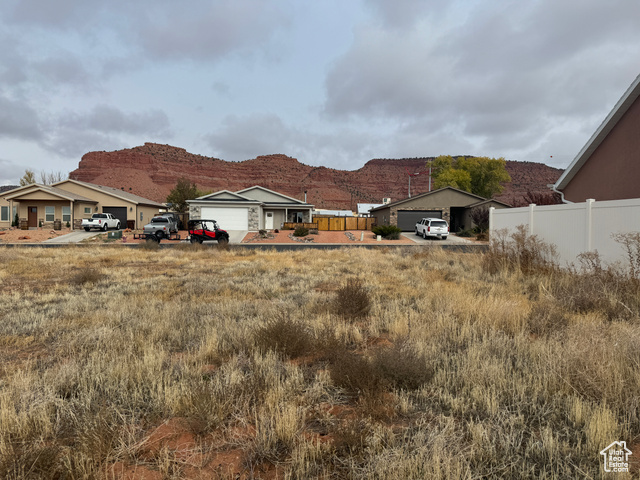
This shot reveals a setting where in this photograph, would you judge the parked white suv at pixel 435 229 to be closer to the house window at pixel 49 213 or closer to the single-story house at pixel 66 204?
the single-story house at pixel 66 204

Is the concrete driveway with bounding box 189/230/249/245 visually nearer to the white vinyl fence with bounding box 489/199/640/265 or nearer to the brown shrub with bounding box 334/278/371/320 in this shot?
the white vinyl fence with bounding box 489/199/640/265

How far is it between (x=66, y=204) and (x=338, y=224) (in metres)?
29.8

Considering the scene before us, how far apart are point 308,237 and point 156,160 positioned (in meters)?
97.2

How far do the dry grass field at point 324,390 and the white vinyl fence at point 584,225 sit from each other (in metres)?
1.75

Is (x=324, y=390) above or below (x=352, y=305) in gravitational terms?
below

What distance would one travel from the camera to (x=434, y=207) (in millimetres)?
40625

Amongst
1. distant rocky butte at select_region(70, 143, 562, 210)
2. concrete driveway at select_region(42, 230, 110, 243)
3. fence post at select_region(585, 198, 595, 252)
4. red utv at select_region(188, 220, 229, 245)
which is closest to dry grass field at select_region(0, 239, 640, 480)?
fence post at select_region(585, 198, 595, 252)

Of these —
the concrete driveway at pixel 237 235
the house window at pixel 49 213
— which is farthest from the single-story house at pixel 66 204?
the concrete driveway at pixel 237 235

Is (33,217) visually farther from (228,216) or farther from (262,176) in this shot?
(262,176)

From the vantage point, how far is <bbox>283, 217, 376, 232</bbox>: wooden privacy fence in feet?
140

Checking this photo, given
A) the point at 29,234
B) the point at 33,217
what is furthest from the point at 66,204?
the point at 29,234

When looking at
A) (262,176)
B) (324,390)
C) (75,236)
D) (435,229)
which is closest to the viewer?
(324,390)

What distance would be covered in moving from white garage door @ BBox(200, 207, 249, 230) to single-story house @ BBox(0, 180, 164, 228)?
9.38 meters

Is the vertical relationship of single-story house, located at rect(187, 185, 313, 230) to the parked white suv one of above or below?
above
